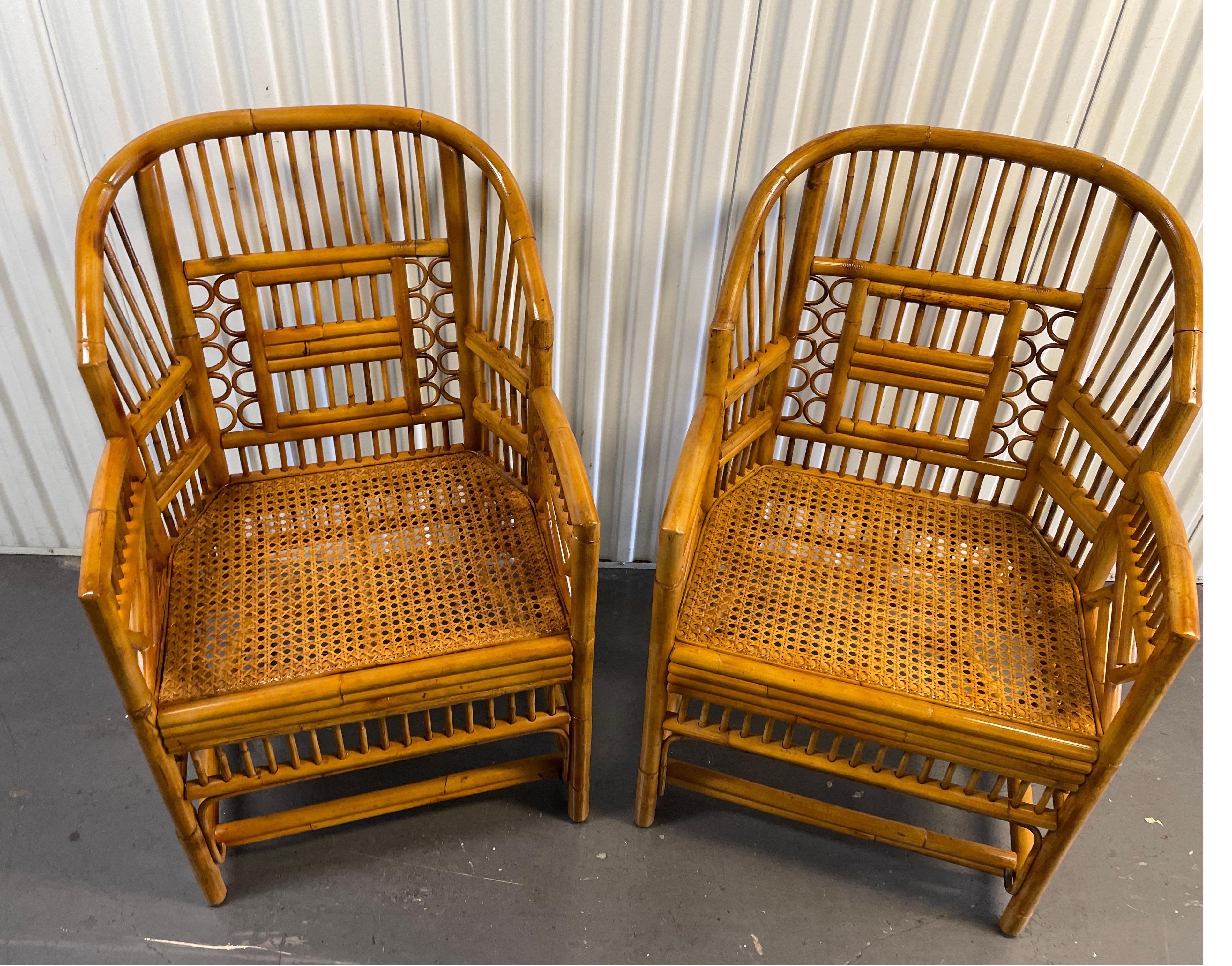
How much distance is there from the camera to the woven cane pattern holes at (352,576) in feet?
4.47

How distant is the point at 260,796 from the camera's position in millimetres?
1728

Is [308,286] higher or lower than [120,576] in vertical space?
higher

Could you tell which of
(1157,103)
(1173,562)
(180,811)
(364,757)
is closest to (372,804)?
(364,757)

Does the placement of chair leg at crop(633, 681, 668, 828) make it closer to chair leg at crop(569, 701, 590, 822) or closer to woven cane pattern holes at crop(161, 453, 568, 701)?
chair leg at crop(569, 701, 590, 822)

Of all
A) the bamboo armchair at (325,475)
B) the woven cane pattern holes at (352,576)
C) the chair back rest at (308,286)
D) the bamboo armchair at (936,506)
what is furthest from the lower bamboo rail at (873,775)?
the chair back rest at (308,286)

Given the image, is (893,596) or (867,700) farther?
(893,596)

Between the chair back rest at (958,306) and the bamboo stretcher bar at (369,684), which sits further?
the chair back rest at (958,306)

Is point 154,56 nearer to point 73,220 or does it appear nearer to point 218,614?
point 73,220

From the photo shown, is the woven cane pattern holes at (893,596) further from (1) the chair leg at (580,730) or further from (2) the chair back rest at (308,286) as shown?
(2) the chair back rest at (308,286)

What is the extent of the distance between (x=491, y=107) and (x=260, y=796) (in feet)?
4.51

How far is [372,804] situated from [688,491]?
816 mm

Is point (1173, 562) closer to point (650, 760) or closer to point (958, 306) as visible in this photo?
point (958, 306)

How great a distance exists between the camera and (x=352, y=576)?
4.89 feet

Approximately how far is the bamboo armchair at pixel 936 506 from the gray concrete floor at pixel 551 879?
0.41ft
